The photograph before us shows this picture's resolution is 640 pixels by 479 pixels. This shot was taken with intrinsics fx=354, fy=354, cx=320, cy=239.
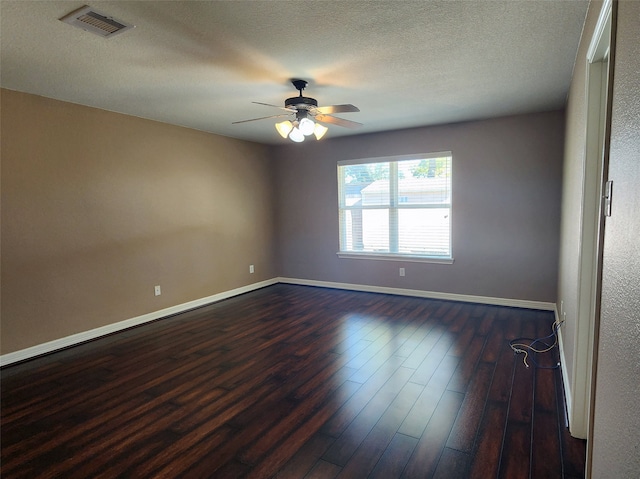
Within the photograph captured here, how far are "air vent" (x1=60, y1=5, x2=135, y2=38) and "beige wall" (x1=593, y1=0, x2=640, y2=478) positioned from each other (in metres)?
2.42

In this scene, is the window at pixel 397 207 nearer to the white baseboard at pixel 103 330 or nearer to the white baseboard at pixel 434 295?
the white baseboard at pixel 434 295

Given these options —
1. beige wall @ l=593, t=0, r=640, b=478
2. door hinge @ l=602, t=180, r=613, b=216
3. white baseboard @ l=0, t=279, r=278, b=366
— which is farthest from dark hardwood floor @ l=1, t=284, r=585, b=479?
door hinge @ l=602, t=180, r=613, b=216

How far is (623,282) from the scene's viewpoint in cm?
104

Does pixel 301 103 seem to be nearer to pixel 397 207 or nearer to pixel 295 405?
pixel 295 405

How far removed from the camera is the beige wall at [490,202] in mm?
4328

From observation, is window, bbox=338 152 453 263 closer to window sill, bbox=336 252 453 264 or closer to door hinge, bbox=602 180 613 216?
window sill, bbox=336 252 453 264

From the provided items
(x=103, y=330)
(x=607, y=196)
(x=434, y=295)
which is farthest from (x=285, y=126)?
(x=434, y=295)

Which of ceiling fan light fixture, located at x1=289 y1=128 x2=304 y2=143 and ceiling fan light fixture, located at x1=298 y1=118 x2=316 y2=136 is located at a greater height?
ceiling fan light fixture, located at x1=298 y1=118 x2=316 y2=136

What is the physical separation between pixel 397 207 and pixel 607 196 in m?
4.06

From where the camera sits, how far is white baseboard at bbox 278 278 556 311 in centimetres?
448

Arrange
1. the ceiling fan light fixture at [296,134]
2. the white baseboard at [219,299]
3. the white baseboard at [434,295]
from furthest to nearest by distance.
→ the white baseboard at [434,295] < the white baseboard at [219,299] < the ceiling fan light fixture at [296,134]

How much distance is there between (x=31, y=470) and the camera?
1.91 metres

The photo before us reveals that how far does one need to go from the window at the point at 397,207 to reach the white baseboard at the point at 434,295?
0.50 metres

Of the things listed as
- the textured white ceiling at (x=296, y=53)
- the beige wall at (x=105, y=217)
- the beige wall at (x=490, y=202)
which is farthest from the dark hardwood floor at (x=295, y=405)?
the textured white ceiling at (x=296, y=53)
